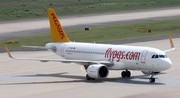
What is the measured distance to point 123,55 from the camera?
62469mm

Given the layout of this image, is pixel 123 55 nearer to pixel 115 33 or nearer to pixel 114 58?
pixel 114 58

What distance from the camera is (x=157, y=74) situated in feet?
208

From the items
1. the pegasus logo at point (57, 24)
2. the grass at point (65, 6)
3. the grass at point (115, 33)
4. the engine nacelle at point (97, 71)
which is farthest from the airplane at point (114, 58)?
the grass at point (65, 6)

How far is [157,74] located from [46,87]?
13.5 meters

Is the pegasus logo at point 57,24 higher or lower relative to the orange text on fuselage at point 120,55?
higher

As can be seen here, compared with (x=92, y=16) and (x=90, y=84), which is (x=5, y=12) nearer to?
(x=92, y=16)

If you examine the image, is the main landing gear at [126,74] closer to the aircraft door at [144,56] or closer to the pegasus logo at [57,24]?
the aircraft door at [144,56]

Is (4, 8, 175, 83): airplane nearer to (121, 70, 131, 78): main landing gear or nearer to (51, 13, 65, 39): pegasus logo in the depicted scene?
(121, 70, 131, 78): main landing gear

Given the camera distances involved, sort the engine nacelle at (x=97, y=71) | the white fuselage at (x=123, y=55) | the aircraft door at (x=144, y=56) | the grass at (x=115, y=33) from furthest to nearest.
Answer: the grass at (x=115, y=33) → the engine nacelle at (x=97, y=71) → the aircraft door at (x=144, y=56) → the white fuselage at (x=123, y=55)

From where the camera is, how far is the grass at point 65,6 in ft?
520

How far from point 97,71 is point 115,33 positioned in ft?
182

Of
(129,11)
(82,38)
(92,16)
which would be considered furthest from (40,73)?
(129,11)

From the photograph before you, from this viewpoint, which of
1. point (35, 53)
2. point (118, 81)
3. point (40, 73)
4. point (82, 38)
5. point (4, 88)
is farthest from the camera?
point (82, 38)

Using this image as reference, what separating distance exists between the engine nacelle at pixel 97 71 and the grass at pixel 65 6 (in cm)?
9027
